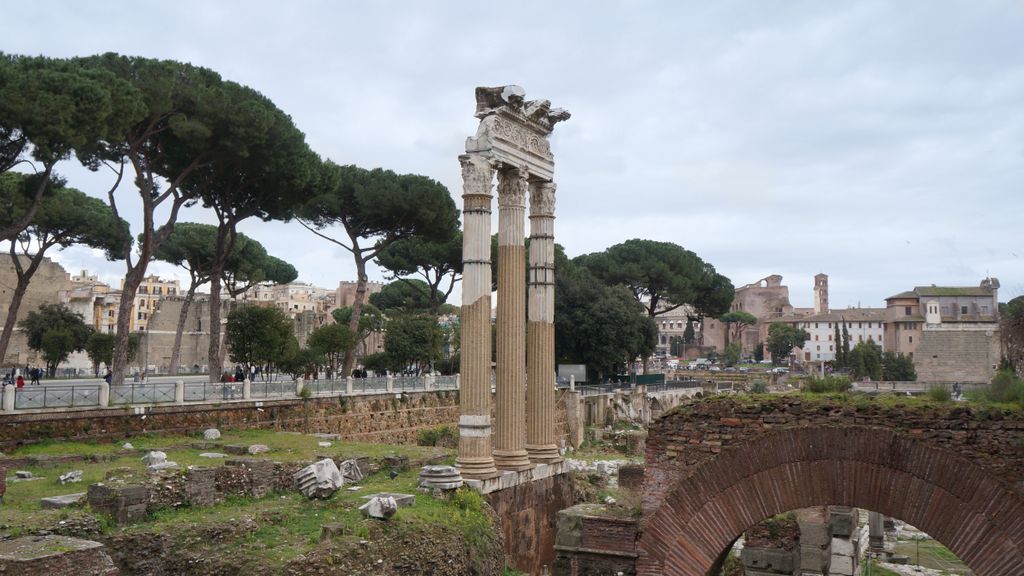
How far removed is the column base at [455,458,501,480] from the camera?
12.2m

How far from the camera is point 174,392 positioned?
60.3 ft

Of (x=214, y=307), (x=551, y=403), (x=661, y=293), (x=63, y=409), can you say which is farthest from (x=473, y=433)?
(x=661, y=293)

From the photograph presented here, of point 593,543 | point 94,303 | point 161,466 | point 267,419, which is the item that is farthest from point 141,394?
point 94,303

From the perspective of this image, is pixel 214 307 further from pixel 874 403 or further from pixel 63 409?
pixel 874 403

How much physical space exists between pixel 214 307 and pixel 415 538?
17.7 metres

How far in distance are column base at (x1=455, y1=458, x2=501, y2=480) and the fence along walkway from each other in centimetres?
888

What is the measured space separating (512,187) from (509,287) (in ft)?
5.73

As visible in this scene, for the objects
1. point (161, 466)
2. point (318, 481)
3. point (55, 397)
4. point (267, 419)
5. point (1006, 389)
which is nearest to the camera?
point (1006, 389)

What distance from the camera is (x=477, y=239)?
12.6 metres

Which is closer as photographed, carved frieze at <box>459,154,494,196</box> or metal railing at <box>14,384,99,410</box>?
carved frieze at <box>459,154,494,196</box>

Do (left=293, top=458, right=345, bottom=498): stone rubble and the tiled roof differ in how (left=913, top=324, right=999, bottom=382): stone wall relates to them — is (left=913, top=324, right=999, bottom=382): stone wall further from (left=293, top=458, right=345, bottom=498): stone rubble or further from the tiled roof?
(left=293, top=458, right=345, bottom=498): stone rubble

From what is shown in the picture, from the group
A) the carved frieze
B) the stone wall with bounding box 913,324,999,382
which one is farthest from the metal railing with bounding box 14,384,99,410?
the stone wall with bounding box 913,324,999,382

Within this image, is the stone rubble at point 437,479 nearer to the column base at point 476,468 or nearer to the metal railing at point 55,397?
the column base at point 476,468

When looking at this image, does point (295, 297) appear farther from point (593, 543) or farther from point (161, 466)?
point (593, 543)
